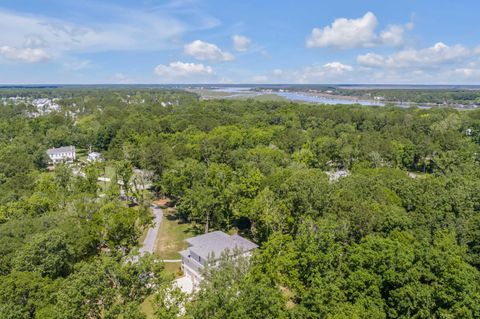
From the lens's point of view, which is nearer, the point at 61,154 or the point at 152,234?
the point at 152,234

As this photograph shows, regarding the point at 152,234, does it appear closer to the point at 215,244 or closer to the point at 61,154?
the point at 215,244

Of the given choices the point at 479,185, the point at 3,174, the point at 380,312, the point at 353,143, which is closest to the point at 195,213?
the point at 380,312

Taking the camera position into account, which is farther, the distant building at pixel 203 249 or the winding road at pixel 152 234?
the winding road at pixel 152 234

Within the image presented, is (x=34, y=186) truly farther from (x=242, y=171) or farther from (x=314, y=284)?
(x=314, y=284)

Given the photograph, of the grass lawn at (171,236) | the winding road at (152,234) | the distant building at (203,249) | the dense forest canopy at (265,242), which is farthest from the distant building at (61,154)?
the distant building at (203,249)

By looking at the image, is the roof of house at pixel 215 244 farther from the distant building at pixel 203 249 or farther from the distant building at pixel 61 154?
the distant building at pixel 61 154

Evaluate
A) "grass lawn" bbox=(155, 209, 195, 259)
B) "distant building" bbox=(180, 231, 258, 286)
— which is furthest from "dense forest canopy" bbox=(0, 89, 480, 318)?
"distant building" bbox=(180, 231, 258, 286)

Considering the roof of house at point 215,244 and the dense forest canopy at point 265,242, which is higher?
the dense forest canopy at point 265,242

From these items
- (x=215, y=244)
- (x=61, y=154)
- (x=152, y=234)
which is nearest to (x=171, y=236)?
(x=152, y=234)

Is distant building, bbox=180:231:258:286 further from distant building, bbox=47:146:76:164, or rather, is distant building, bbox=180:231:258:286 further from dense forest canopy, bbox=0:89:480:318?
distant building, bbox=47:146:76:164
